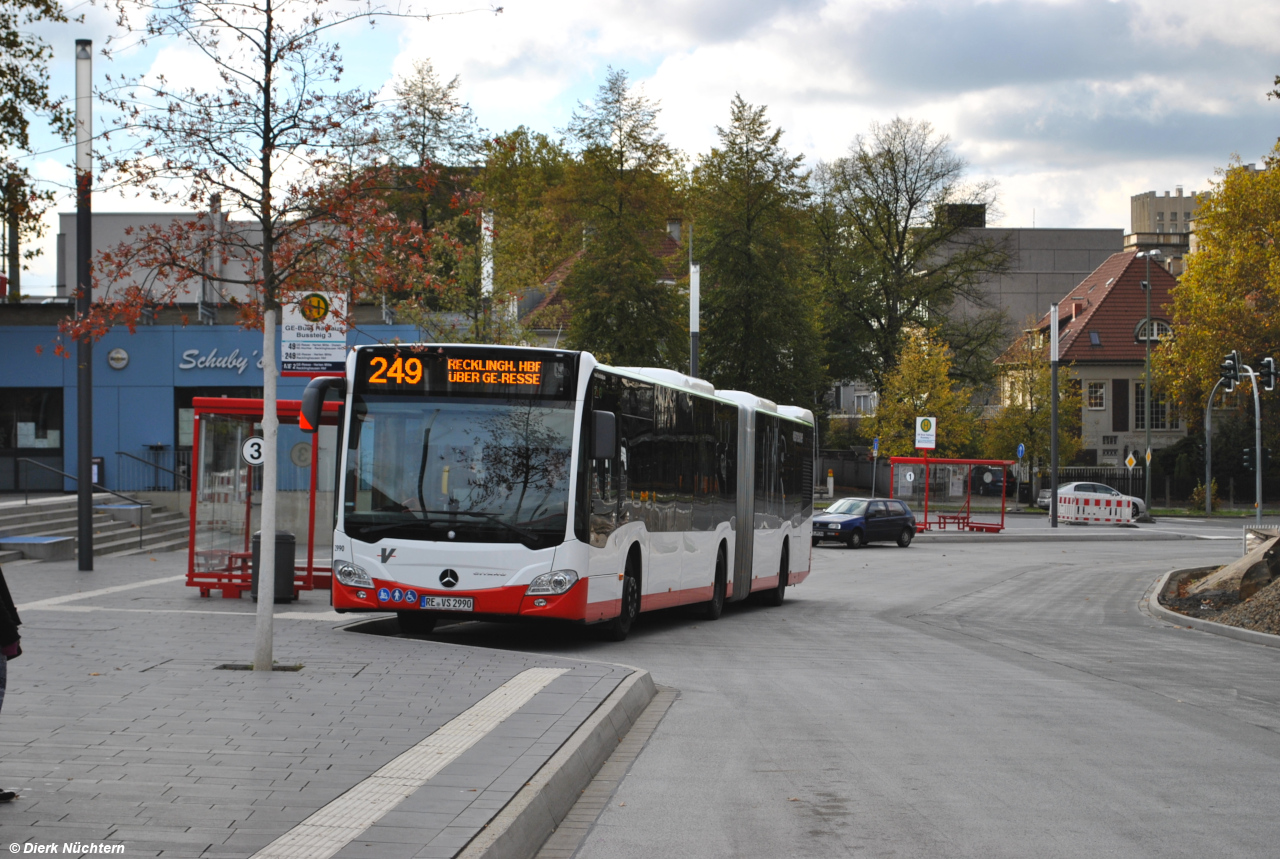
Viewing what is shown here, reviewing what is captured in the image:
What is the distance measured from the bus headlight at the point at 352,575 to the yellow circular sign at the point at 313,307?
3084 millimetres

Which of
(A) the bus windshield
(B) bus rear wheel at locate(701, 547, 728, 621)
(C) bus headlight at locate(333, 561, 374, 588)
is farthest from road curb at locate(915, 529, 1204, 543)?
(C) bus headlight at locate(333, 561, 374, 588)

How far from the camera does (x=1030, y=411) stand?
67.4 metres

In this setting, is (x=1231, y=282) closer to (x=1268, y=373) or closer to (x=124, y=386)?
(x=1268, y=373)

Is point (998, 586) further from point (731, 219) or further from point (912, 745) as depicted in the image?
point (731, 219)

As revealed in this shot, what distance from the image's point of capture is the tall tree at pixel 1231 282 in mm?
59188

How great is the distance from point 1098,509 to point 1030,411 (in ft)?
40.2

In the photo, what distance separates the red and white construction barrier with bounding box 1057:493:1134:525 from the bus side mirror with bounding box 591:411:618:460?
46.3m

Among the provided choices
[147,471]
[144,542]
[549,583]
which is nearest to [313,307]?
[549,583]

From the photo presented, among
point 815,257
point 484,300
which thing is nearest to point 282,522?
point 484,300

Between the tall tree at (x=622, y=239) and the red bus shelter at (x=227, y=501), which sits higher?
the tall tree at (x=622, y=239)

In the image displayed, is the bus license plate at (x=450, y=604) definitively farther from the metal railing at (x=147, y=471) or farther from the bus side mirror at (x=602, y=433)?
the metal railing at (x=147, y=471)

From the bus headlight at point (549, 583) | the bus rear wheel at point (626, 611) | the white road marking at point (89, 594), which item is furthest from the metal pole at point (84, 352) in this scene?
the bus headlight at point (549, 583)

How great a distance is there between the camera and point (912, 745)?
885cm

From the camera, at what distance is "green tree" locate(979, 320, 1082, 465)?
220ft
